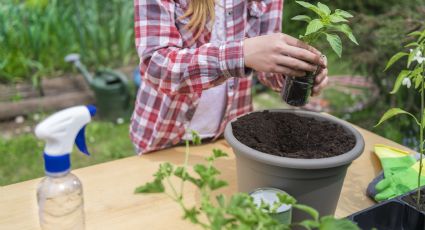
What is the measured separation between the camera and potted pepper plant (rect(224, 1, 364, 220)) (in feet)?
3.03

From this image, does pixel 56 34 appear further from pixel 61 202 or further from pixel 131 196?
pixel 61 202

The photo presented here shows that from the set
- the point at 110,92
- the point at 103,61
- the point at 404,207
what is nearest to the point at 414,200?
the point at 404,207

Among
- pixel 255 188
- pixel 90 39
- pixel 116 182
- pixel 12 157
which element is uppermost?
pixel 255 188

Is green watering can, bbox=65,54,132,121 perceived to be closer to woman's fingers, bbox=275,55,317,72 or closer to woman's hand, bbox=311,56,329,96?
woman's hand, bbox=311,56,329,96

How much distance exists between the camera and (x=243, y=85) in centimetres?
158

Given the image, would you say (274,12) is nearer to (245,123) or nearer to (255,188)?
(245,123)

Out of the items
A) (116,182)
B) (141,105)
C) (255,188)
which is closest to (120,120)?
(141,105)

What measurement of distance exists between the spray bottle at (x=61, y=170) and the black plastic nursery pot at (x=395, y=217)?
57 centimetres

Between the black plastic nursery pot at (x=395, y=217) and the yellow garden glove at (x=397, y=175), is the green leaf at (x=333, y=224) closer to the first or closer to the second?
the black plastic nursery pot at (x=395, y=217)

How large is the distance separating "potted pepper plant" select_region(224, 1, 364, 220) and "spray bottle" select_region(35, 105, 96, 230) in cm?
32

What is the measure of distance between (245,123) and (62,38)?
294 centimetres

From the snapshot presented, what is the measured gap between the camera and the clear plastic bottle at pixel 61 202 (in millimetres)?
828

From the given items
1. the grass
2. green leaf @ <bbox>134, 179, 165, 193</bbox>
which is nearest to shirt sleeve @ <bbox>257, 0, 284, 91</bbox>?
green leaf @ <bbox>134, 179, 165, 193</bbox>

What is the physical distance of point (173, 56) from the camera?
1.19 meters
